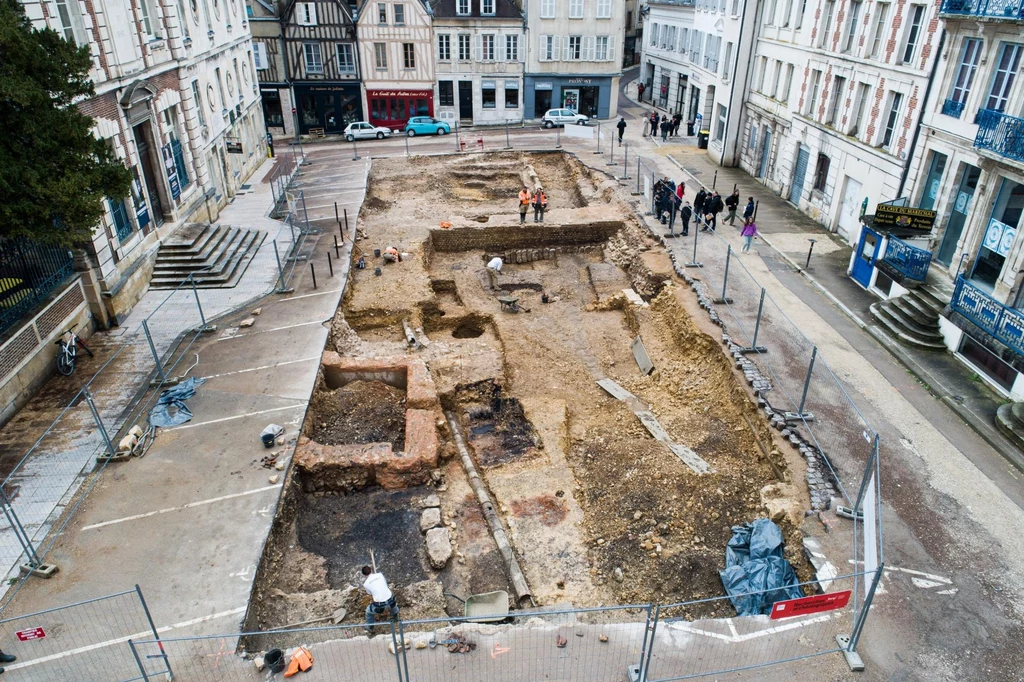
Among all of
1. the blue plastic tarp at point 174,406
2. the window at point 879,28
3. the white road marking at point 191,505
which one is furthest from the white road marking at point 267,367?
the window at point 879,28

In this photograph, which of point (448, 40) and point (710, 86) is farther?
point (448, 40)

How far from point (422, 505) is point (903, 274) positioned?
15824mm

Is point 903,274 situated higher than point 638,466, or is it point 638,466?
point 903,274

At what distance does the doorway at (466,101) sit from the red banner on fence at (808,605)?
44.5m

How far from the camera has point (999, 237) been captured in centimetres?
1752

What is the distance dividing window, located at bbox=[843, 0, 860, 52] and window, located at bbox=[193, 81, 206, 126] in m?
26.8

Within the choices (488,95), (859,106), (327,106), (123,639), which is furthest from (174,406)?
(488,95)

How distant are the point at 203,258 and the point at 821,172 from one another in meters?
25.2

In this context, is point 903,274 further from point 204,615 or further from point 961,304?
point 204,615

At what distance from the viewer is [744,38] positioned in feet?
110

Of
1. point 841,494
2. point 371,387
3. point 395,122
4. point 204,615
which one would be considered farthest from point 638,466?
point 395,122

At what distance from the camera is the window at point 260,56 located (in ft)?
145

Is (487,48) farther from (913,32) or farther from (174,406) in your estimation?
(174,406)

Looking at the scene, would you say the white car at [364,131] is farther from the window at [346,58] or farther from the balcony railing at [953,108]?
the balcony railing at [953,108]
